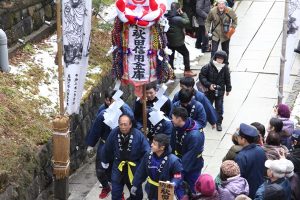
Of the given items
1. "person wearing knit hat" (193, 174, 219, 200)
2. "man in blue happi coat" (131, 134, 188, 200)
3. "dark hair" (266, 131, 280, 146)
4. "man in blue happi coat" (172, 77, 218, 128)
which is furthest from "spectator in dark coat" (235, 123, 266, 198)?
"man in blue happi coat" (172, 77, 218, 128)

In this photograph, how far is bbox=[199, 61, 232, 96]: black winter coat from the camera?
1230cm

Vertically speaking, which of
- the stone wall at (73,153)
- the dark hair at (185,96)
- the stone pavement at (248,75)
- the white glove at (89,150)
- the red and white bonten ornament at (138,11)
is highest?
the red and white bonten ornament at (138,11)

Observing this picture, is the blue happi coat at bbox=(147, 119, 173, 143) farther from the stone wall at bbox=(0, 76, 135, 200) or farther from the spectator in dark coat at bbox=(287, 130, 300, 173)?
the spectator in dark coat at bbox=(287, 130, 300, 173)

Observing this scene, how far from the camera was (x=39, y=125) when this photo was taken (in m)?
10.5

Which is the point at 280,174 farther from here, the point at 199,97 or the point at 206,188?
the point at 199,97

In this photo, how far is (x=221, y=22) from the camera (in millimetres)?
14578

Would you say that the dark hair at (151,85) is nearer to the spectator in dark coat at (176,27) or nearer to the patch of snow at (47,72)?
the patch of snow at (47,72)

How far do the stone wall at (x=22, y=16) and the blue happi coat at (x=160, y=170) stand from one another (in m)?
4.51

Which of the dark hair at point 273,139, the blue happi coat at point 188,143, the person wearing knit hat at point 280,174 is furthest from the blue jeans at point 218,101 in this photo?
the person wearing knit hat at point 280,174

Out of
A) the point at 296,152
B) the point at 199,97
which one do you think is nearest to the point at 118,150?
the point at 199,97

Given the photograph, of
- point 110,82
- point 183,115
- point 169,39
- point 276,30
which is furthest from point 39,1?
point 276,30

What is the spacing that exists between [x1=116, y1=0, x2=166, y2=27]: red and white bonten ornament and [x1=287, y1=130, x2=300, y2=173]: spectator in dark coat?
108 inches

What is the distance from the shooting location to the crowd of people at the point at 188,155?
7961mm

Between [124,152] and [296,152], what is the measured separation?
251 cm
